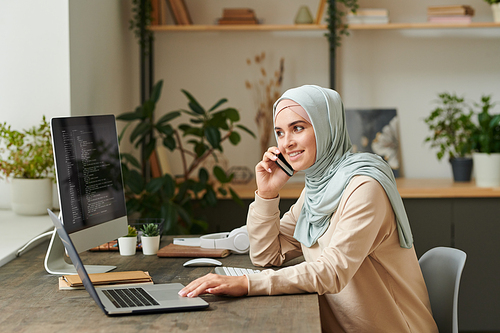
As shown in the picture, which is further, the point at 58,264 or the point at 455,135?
the point at 455,135

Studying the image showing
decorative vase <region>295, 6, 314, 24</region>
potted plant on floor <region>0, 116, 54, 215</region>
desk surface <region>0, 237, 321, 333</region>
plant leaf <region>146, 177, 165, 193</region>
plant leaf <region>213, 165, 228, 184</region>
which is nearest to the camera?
desk surface <region>0, 237, 321, 333</region>

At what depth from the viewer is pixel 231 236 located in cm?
180

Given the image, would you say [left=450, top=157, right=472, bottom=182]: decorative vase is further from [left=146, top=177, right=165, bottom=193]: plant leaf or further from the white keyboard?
the white keyboard

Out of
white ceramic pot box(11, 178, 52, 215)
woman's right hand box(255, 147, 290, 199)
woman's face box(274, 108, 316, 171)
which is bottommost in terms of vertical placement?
white ceramic pot box(11, 178, 52, 215)

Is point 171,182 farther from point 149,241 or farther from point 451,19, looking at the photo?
point 451,19

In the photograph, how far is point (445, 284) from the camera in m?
1.58

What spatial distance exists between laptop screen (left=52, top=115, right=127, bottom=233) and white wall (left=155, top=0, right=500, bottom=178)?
6.16 ft

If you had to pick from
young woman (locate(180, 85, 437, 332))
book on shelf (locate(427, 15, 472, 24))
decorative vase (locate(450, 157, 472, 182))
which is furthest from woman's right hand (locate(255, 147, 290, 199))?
book on shelf (locate(427, 15, 472, 24))

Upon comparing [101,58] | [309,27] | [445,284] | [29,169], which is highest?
[309,27]

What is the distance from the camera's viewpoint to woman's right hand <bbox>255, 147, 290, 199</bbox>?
5.27 ft

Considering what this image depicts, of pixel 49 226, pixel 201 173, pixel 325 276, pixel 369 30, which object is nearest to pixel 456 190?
pixel 369 30

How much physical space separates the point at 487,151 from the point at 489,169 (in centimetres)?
11

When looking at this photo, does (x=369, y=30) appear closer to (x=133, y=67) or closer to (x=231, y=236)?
(x=133, y=67)

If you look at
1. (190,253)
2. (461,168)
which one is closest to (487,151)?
(461,168)
